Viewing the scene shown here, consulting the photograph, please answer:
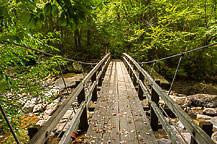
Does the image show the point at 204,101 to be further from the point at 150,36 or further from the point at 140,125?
the point at 140,125

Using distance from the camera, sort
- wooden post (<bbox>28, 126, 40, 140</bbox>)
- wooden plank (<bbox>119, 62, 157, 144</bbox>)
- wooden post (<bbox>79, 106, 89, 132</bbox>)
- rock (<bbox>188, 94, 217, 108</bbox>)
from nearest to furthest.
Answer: wooden post (<bbox>28, 126, 40, 140</bbox>) → wooden plank (<bbox>119, 62, 157, 144</bbox>) → wooden post (<bbox>79, 106, 89, 132</bbox>) → rock (<bbox>188, 94, 217, 108</bbox>)

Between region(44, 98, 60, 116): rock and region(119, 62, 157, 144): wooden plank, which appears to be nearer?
region(119, 62, 157, 144): wooden plank

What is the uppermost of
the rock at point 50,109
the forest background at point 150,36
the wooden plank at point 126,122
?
the forest background at point 150,36

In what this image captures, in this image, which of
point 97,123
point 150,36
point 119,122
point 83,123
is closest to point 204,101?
point 150,36

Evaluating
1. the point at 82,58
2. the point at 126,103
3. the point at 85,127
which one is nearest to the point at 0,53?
the point at 85,127

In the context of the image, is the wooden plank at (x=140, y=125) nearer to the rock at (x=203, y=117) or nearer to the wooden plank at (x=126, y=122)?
the wooden plank at (x=126, y=122)

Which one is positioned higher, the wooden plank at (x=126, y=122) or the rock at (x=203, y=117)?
the wooden plank at (x=126, y=122)

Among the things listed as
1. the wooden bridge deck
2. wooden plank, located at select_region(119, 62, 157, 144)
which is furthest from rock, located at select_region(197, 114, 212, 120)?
wooden plank, located at select_region(119, 62, 157, 144)

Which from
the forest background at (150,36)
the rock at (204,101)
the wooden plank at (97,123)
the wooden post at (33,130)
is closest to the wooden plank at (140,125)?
the wooden plank at (97,123)

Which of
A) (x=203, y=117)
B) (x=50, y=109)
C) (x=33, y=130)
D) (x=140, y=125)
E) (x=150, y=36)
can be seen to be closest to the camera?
(x=33, y=130)

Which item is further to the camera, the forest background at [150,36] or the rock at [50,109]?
the forest background at [150,36]

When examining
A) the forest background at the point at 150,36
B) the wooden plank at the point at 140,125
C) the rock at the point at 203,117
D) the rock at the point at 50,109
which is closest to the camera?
the wooden plank at the point at 140,125

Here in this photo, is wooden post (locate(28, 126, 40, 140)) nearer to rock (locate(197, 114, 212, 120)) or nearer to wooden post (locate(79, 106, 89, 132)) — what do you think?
wooden post (locate(79, 106, 89, 132))

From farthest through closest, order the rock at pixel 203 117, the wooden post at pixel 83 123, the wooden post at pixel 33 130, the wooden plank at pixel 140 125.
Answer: the rock at pixel 203 117 < the wooden post at pixel 83 123 < the wooden plank at pixel 140 125 < the wooden post at pixel 33 130
